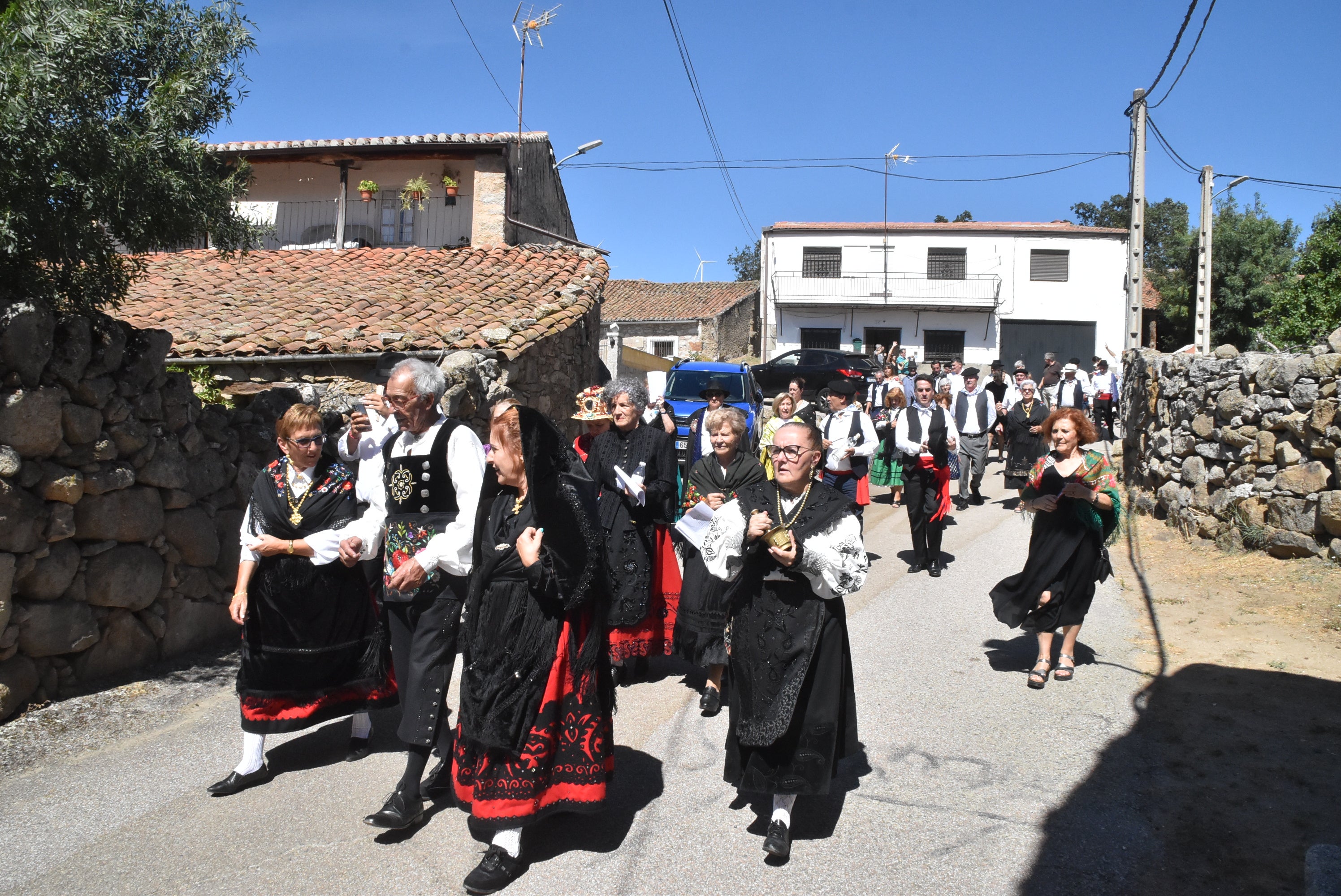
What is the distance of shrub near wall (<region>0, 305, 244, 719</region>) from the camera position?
5.32 meters

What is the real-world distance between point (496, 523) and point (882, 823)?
6.87 ft

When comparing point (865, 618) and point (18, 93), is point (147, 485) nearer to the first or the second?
point (18, 93)

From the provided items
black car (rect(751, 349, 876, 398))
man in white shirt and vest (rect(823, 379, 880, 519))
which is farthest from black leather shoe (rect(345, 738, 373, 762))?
black car (rect(751, 349, 876, 398))

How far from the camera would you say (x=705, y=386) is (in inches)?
711

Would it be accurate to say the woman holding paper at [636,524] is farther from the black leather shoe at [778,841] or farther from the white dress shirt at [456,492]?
the black leather shoe at [778,841]

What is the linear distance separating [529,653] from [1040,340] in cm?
3484

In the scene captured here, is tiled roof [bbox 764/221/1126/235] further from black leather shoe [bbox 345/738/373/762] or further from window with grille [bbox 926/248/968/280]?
black leather shoe [bbox 345/738/373/762]

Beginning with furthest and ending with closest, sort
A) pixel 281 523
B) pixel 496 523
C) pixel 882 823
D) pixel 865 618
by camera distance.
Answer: pixel 865 618
pixel 281 523
pixel 882 823
pixel 496 523

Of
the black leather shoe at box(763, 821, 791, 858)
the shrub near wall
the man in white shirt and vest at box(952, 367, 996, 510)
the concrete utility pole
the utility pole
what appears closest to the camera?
the black leather shoe at box(763, 821, 791, 858)

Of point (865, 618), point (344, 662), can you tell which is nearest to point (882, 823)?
point (344, 662)

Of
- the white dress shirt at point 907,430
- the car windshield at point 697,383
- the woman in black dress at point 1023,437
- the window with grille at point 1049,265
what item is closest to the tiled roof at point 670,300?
the window with grille at point 1049,265

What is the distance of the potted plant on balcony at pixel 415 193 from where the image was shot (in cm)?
1844

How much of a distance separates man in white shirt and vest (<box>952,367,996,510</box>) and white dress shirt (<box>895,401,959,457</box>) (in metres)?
3.10

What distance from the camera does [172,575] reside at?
6.42 metres
